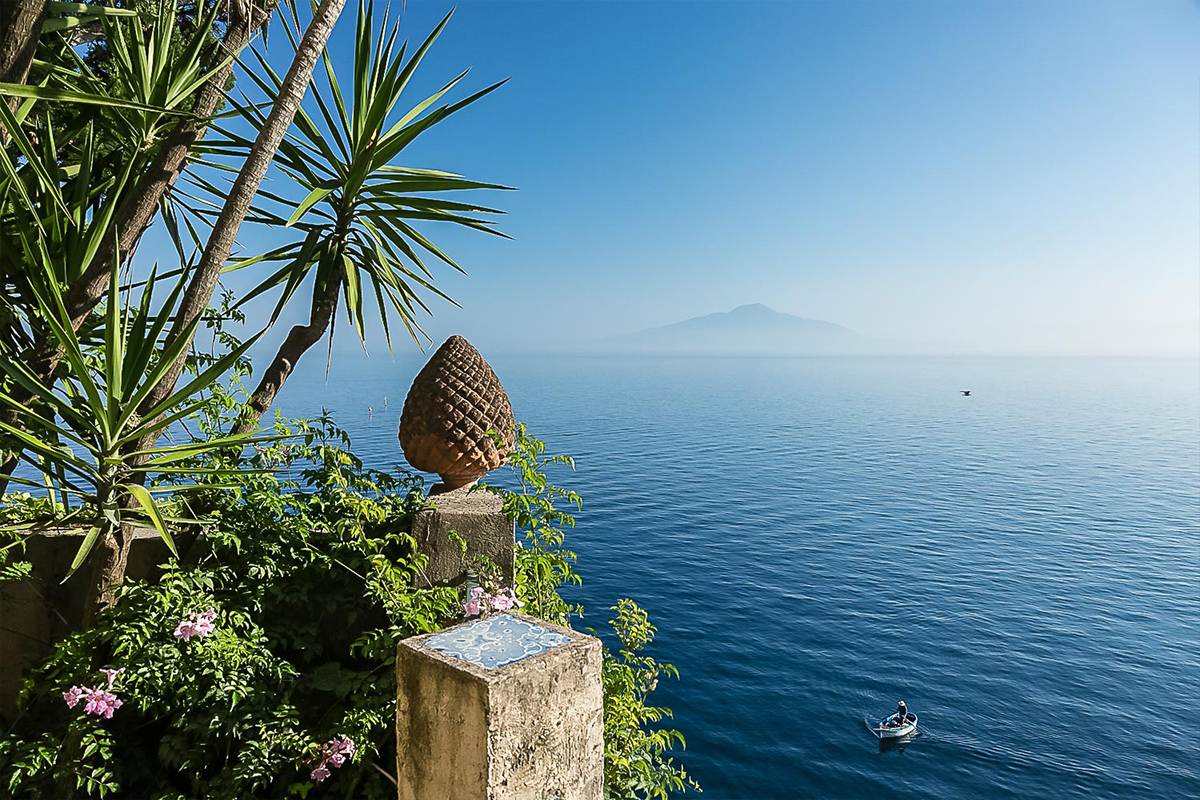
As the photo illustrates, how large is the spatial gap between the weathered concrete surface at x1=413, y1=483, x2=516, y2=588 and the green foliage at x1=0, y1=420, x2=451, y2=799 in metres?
0.10

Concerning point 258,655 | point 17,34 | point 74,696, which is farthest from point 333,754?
point 17,34

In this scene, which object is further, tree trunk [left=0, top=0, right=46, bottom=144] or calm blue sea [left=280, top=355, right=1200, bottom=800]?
calm blue sea [left=280, top=355, right=1200, bottom=800]

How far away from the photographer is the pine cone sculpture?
10.3ft

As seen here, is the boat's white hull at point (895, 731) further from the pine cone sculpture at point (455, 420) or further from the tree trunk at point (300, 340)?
the tree trunk at point (300, 340)

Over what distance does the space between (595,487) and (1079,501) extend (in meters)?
20.9

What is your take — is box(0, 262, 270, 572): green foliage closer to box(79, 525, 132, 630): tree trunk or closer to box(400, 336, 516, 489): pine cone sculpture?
box(79, 525, 132, 630): tree trunk

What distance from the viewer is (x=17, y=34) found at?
8.11 ft

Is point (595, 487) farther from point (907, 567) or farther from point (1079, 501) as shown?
point (1079, 501)

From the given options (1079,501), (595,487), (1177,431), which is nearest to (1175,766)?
(595,487)

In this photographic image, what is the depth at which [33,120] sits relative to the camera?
3.66 meters

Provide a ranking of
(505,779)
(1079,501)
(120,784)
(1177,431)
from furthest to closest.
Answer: (1177,431)
(1079,501)
(120,784)
(505,779)

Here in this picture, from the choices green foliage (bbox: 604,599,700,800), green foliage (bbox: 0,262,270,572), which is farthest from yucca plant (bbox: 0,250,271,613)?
green foliage (bbox: 604,599,700,800)

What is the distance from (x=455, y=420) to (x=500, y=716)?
172 cm

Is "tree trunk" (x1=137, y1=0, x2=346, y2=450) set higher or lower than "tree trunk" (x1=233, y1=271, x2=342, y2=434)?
higher
